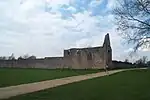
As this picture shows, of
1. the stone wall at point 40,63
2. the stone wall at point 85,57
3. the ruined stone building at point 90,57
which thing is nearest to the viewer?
the ruined stone building at point 90,57

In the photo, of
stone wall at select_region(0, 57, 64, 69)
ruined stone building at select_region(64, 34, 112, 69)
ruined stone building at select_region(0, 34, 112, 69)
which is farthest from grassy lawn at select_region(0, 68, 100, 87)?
stone wall at select_region(0, 57, 64, 69)

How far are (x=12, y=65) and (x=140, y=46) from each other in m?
59.8

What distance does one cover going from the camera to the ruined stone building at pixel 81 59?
68500 millimetres

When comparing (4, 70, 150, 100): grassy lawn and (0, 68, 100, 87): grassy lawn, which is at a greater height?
(0, 68, 100, 87): grassy lawn

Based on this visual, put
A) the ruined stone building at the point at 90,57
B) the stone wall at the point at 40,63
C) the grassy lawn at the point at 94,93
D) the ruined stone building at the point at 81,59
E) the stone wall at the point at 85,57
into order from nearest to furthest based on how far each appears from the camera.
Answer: the grassy lawn at the point at 94,93, the ruined stone building at the point at 90,57, the ruined stone building at the point at 81,59, the stone wall at the point at 85,57, the stone wall at the point at 40,63

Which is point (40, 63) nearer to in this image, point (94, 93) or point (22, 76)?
point (22, 76)

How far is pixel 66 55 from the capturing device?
2894 inches

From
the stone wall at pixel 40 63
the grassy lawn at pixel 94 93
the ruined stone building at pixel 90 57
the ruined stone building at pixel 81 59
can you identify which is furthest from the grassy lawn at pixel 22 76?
the stone wall at pixel 40 63

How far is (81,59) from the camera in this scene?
71.2 meters

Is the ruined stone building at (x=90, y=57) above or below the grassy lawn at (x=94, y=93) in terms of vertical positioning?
above

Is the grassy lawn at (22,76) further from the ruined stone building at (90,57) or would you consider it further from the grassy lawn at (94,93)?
the ruined stone building at (90,57)

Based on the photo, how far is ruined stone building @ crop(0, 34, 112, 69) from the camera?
68500 mm

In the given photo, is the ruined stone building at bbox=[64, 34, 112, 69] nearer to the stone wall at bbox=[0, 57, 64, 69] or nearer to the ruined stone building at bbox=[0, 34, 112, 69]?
the ruined stone building at bbox=[0, 34, 112, 69]

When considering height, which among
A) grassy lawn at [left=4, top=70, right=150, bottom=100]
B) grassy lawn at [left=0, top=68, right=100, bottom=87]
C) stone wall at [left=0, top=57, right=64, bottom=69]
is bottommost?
grassy lawn at [left=4, top=70, right=150, bottom=100]
